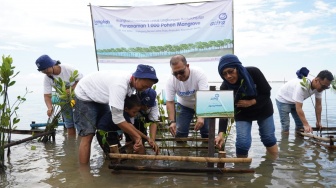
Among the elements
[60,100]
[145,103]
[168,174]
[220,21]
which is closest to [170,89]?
[145,103]

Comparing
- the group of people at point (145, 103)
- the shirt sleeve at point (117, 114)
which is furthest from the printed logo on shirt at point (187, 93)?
the shirt sleeve at point (117, 114)

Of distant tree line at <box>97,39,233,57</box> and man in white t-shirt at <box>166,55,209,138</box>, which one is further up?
distant tree line at <box>97,39,233,57</box>

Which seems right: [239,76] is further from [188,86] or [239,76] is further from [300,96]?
[300,96]

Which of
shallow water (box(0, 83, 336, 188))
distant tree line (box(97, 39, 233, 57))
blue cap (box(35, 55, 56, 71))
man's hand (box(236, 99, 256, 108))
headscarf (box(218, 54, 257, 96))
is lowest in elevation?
shallow water (box(0, 83, 336, 188))

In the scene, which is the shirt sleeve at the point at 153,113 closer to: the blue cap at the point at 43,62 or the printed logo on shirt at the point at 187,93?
the printed logo on shirt at the point at 187,93

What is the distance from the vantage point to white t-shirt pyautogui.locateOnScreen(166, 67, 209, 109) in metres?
4.75

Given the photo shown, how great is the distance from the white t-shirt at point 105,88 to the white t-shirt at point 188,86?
121 cm

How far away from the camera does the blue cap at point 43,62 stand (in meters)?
5.45

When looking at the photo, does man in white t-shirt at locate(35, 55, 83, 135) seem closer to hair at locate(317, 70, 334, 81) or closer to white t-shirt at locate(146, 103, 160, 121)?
white t-shirt at locate(146, 103, 160, 121)

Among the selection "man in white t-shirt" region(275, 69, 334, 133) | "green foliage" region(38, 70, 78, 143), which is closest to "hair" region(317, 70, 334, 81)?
"man in white t-shirt" region(275, 69, 334, 133)

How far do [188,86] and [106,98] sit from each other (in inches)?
56.9

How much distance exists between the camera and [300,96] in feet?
18.5

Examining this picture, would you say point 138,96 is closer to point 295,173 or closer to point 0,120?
point 0,120

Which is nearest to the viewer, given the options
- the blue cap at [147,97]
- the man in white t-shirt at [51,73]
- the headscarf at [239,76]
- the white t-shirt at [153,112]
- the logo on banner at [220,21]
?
the headscarf at [239,76]
